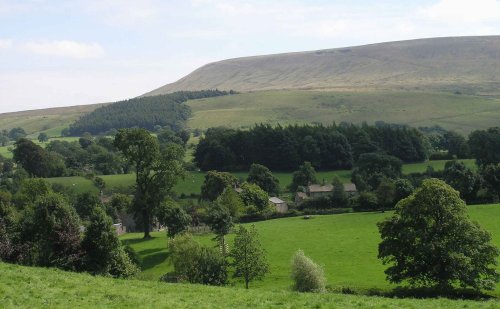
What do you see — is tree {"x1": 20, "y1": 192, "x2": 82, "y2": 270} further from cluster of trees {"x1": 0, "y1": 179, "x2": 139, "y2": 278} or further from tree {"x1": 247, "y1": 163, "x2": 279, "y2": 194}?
tree {"x1": 247, "y1": 163, "x2": 279, "y2": 194}

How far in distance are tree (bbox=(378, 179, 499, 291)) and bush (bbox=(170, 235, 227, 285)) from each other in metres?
12.8

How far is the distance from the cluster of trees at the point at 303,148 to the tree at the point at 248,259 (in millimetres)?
82820

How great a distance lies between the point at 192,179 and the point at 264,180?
59.5 ft

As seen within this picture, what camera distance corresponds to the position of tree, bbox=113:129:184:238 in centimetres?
6606

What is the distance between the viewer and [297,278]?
42312mm

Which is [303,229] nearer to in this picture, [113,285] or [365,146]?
[113,285]

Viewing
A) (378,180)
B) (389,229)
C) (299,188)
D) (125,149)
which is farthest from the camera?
(299,188)

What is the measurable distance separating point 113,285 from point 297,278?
17.9 meters

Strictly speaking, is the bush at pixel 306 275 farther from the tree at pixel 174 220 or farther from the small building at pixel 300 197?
the small building at pixel 300 197

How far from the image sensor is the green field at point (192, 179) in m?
114

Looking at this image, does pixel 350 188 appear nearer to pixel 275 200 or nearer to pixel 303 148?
pixel 275 200

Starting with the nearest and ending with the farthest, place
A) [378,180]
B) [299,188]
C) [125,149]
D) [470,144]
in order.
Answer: [125,149], [378,180], [299,188], [470,144]

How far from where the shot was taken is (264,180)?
358ft

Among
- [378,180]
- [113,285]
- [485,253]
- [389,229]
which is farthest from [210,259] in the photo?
[378,180]
